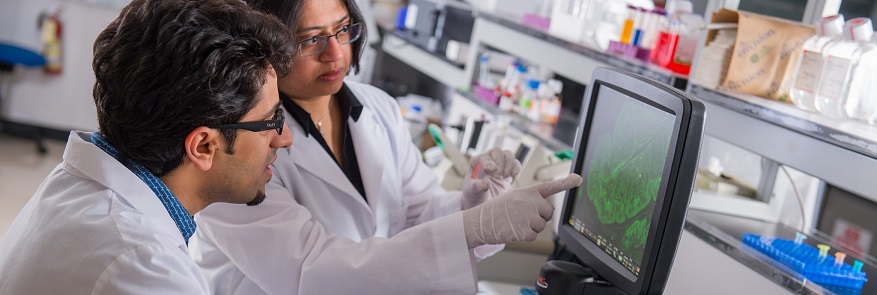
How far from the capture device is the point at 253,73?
1560 millimetres

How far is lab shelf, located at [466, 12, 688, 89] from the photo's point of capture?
8.45ft

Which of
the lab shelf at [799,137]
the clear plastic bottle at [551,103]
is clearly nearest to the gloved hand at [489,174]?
the lab shelf at [799,137]

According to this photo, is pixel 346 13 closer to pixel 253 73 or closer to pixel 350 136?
pixel 350 136

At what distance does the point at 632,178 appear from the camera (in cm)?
168

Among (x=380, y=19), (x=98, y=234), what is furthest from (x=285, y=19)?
Result: (x=380, y=19)

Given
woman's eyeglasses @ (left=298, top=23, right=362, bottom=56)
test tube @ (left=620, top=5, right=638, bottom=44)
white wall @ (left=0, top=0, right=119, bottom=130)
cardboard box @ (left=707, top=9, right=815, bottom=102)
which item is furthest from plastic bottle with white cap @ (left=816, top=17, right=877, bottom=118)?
white wall @ (left=0, top=0, right=119, bottom=130)

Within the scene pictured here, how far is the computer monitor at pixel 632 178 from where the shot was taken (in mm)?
1492

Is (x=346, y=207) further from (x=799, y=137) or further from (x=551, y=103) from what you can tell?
(x=551, y=103)

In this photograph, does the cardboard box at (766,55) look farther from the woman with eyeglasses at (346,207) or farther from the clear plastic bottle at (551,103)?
the clear plastic bottle at (551,103)

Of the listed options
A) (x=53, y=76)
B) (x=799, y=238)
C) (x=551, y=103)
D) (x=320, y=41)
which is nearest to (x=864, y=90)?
(x=799, y=238)

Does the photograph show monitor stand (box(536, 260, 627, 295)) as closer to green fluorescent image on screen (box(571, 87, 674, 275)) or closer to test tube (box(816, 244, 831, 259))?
green fluorescent image on screen (box(571, 87, 674, 275))

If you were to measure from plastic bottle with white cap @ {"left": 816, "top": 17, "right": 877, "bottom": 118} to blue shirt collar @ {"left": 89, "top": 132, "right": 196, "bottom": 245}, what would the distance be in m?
1.35

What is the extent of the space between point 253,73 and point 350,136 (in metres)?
0.82

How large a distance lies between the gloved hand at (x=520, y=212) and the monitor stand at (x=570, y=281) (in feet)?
0.40
